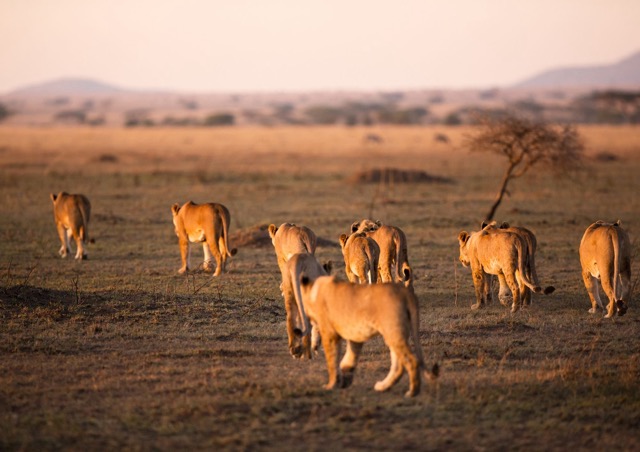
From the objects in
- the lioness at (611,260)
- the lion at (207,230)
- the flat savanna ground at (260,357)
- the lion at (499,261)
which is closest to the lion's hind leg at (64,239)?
the flat savanna ground at (260,357)

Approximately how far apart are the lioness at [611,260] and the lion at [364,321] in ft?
15.6

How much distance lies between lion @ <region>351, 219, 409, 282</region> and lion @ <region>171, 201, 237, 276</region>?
10.3ft

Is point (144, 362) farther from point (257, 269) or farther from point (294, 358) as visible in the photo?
point (257, 269)

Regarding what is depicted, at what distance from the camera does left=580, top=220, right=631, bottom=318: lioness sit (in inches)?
461

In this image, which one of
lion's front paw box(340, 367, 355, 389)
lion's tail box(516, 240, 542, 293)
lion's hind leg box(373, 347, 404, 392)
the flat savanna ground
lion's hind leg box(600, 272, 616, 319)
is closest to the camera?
the flat savanna ground

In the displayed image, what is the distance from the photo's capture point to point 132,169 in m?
43.0

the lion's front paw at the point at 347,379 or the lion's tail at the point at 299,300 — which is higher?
the lion's tail at the point at 299,300

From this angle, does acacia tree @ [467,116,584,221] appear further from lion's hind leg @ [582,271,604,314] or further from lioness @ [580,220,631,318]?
lioness @ [580,220,631,318]

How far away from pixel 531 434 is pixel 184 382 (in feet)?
11.7

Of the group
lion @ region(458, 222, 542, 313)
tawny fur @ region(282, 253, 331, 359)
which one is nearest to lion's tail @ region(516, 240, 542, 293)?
lion @ region(458, 222, 542, 313)

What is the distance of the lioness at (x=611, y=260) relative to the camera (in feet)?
38.4

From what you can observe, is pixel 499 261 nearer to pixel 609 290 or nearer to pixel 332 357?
pixel 609 290

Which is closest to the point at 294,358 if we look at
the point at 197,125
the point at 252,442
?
the point at 252,442

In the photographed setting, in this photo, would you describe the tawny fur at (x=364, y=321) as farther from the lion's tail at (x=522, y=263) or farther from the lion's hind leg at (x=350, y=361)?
the lion's tail at (x=522, y=263)
